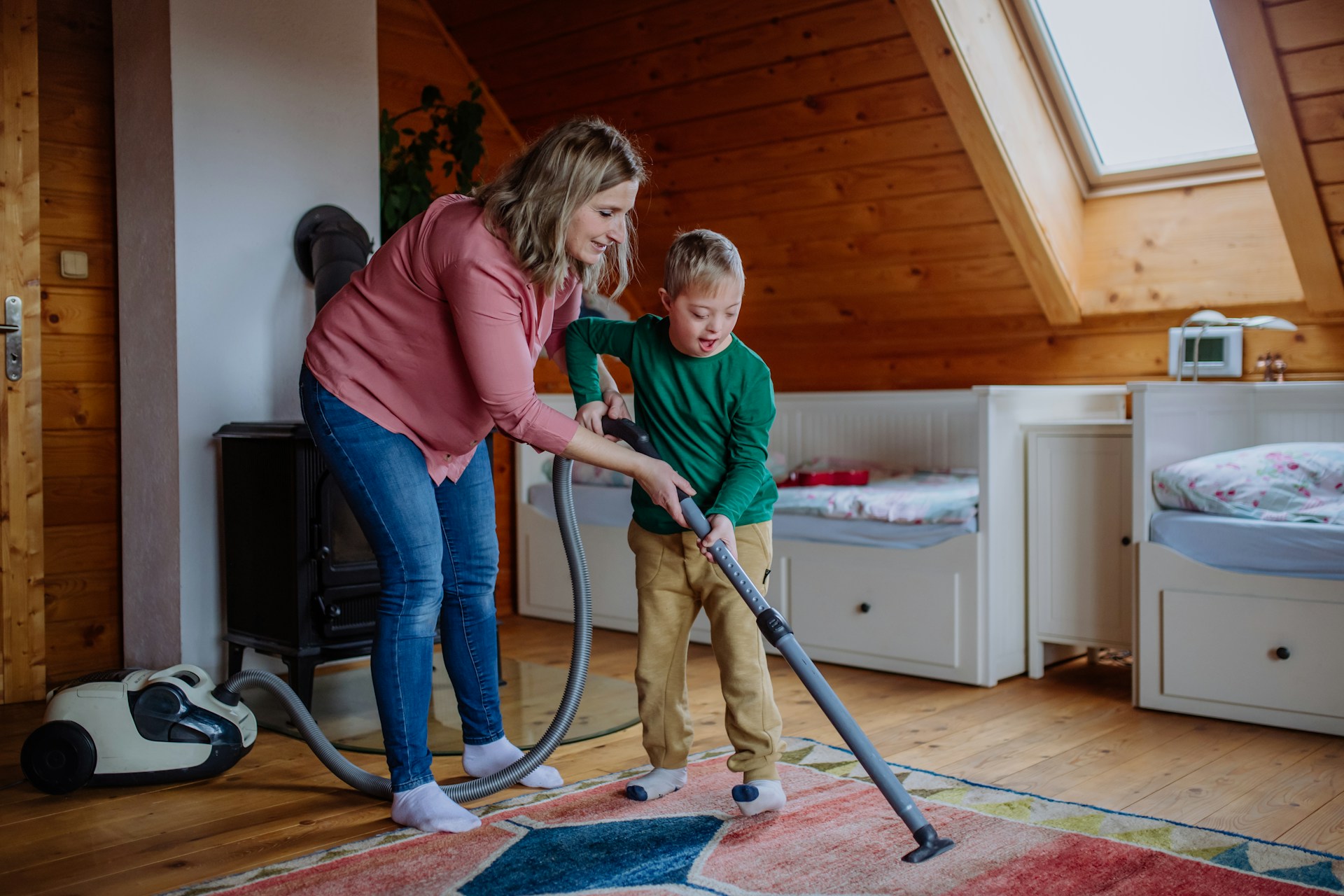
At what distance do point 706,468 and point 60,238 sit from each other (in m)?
1.99

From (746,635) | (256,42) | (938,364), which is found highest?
(256,42)

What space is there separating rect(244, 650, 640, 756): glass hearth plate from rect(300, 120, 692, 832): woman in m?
0.44

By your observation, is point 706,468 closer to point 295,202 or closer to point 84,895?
point 84,895

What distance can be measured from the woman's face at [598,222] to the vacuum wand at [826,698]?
38 cm

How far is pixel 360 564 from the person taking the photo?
8.77 feet

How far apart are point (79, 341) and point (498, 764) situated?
1706mm

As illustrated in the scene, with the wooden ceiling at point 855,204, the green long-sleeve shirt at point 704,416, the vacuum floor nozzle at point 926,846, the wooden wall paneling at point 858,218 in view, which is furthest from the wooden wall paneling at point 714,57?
the vacuum floor nozzle at point 926,846

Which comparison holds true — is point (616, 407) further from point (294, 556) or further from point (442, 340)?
point (294, 556)

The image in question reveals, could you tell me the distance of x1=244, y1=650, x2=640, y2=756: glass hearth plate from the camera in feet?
7.98

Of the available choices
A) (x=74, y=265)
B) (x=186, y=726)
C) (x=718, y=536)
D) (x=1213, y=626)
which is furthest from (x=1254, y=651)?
(x=74, y=265)

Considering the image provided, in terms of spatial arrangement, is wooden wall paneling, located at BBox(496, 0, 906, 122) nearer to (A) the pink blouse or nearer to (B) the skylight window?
(B) the skylight window

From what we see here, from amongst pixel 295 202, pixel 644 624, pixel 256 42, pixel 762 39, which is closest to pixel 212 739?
pixel 644 624

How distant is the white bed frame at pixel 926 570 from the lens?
9.53 feet

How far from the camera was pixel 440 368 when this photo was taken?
1.82 metres
